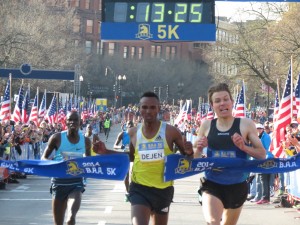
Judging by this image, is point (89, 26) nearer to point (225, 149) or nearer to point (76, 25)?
point (76, 25)

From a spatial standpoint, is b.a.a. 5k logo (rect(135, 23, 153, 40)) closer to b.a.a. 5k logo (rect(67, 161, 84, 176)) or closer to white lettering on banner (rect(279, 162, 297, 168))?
b.a.a. 5k logo (rect(67, 161, 84, 176))

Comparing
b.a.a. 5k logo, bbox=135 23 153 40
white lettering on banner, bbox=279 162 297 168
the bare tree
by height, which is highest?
the bare tree

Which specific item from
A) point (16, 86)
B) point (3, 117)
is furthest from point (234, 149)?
point (16, 86)

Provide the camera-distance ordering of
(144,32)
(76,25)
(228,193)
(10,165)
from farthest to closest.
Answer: (76,25)
(144,32)
(10,165)
(228,193)

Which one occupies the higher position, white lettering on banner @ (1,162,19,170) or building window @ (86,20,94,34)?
building window @ (86,20,94,34)

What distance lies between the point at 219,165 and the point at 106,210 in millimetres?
7715

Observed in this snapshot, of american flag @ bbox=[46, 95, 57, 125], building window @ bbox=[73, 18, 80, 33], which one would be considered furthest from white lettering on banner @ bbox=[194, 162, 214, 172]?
building window @ bbox=[73, 18, 80, 33]

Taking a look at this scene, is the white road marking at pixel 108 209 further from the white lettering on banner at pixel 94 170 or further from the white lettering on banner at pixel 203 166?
the white lettering on banner at pixel 203 166

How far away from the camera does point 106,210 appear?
16562mm

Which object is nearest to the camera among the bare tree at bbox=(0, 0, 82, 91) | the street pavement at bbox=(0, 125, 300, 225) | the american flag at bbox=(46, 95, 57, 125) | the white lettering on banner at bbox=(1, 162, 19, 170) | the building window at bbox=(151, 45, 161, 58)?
the white lettering on banner at bbox=(1, 162, 19, 170)

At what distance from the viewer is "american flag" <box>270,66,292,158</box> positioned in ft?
63.7

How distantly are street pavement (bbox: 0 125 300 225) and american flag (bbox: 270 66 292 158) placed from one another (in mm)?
1411

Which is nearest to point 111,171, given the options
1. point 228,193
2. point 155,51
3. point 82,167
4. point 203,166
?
point 82,167

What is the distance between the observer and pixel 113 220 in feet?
48.7
